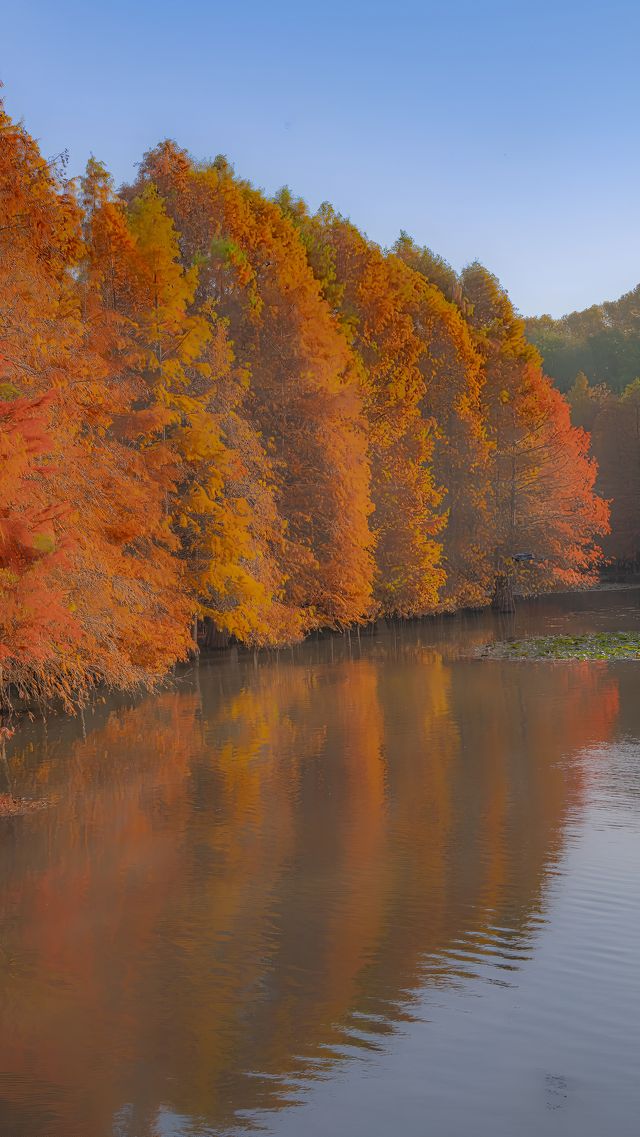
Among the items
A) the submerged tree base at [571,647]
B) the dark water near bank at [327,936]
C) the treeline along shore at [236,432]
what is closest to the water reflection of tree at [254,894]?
the dark water near bank at [327,936]

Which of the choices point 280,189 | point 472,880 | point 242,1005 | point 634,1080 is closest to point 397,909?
point 472,880

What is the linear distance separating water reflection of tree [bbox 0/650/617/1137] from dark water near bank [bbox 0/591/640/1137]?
32 millimetres

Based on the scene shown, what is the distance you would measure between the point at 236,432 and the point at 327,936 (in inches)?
927

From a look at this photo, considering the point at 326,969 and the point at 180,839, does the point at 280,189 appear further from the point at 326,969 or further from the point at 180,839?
the point at 326,969

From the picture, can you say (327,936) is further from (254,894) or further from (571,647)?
(571,647)

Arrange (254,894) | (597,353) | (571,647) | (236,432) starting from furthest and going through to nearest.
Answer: (597,353), (571,647), (236,432), (254,894)

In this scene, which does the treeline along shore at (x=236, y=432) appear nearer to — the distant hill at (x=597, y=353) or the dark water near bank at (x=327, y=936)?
the dark water near bank at (x=327, y=936)

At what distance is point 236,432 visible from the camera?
3234 cm

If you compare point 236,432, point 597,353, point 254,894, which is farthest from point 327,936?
point 597,353

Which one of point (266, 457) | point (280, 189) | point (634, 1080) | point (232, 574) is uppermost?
point (280, 189)

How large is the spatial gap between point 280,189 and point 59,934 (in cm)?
4050

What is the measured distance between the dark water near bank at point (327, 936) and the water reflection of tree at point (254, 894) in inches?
1.3

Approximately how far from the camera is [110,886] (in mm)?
11875

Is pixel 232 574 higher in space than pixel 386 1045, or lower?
higher
